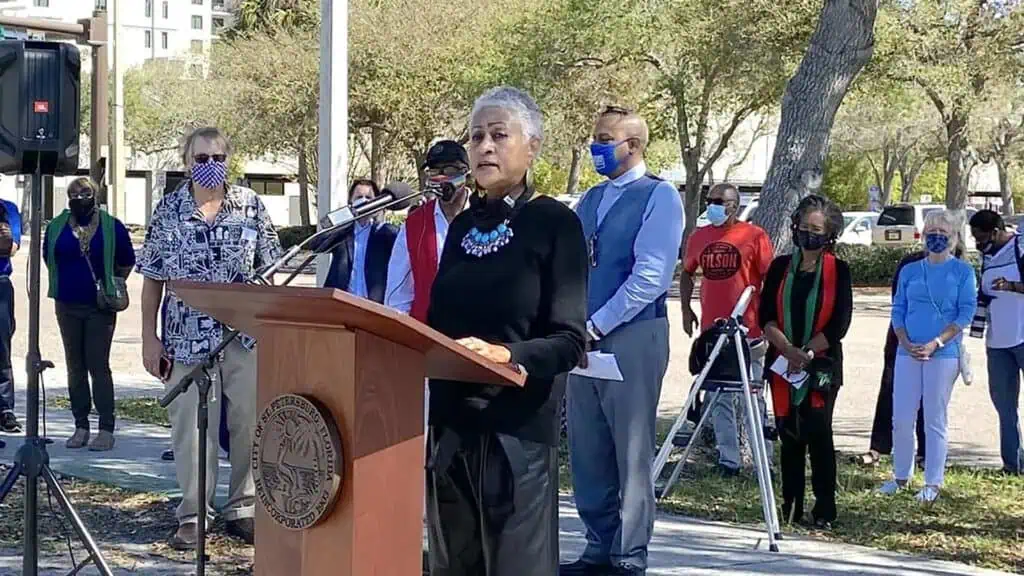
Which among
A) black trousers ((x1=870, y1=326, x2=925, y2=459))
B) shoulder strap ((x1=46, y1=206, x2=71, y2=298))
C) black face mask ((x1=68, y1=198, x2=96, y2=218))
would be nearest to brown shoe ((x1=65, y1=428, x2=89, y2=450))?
shoulder strap ((x1=46, y1=206, x2=71, y2=298))

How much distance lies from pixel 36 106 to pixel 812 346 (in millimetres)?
4348

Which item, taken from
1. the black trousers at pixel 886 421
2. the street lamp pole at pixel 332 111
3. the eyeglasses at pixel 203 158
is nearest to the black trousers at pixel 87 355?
the street lamp pole at pixel 332 111

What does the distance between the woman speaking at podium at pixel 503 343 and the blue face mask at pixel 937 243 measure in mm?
5332

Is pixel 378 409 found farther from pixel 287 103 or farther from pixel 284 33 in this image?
pixel 284 33

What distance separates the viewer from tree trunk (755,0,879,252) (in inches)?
393

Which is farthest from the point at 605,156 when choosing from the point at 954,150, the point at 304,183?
the point at 304,183

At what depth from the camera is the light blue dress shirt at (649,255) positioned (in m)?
6.19

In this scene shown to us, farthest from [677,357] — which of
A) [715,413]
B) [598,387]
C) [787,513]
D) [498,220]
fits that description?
[498,220]

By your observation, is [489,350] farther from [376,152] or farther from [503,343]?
[376,152]

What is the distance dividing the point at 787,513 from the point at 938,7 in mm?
21823

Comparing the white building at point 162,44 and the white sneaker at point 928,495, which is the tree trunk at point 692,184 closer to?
the white sneaker at point 928,495

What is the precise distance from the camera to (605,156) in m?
6.37

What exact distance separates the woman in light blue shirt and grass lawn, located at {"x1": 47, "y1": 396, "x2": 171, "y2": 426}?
5.95m

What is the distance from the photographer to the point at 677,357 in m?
17.0
